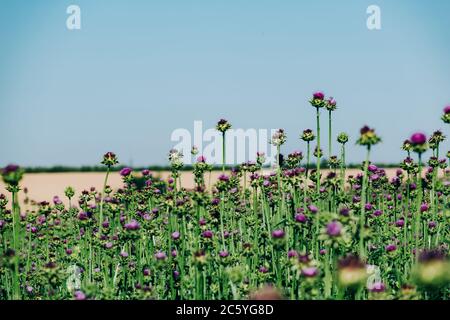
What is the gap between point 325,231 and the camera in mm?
3189

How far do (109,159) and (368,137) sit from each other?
267 centimetres

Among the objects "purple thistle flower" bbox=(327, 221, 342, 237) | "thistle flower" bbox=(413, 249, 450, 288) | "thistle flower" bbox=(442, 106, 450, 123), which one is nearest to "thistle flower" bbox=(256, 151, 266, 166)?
"thistle flower" bbox=(442, 106, 450, 123)

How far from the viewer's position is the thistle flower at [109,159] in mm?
5262

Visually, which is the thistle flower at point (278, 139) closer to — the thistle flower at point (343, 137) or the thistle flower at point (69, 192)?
the thistle flower at point (343, 137)

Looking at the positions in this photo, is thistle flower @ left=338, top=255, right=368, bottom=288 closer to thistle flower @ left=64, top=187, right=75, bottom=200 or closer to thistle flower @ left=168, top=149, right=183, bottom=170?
thistle flower @ left=168, top=149, right=183, bottom=170

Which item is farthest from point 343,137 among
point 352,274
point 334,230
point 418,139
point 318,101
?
point 352,274

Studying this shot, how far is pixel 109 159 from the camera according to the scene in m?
5.28

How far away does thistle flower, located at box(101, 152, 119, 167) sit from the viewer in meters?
5.26

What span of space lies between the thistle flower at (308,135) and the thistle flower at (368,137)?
1976mm

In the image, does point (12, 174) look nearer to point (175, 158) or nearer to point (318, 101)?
point (175, 158)

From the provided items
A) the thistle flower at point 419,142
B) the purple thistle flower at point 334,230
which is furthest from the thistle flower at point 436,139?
the purple thistle flower at point 334,230
